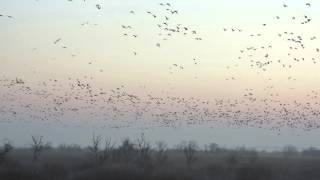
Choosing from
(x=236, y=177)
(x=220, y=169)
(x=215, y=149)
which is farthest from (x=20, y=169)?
(x=215, y=149)

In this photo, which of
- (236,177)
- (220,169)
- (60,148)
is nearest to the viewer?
(236,177)

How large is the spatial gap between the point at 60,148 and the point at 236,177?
93.5 metres

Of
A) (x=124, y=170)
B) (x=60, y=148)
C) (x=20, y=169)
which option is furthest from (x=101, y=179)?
(x=60, y=148)

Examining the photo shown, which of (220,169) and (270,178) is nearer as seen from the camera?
(270,178)

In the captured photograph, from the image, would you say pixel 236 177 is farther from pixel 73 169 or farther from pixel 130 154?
pixel 130 154

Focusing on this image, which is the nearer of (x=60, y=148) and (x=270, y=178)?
(x=270, y=178)

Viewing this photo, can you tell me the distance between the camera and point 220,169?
6397 centimetres

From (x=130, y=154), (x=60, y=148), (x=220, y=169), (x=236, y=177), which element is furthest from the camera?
(x=60, y=148)

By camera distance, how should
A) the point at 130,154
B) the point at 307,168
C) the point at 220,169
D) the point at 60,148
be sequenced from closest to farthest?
the point at 220,169 → the point at 307,168 → the point at 130,154 → the point at 60,148

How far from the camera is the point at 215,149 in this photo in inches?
5920

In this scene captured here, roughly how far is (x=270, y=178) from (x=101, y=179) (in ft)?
54.2

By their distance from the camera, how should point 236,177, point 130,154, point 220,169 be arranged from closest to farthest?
point 236,177
point 220,169
point 130,154

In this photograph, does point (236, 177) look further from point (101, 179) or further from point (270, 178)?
point (101, 179)

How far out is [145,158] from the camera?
67000mm
